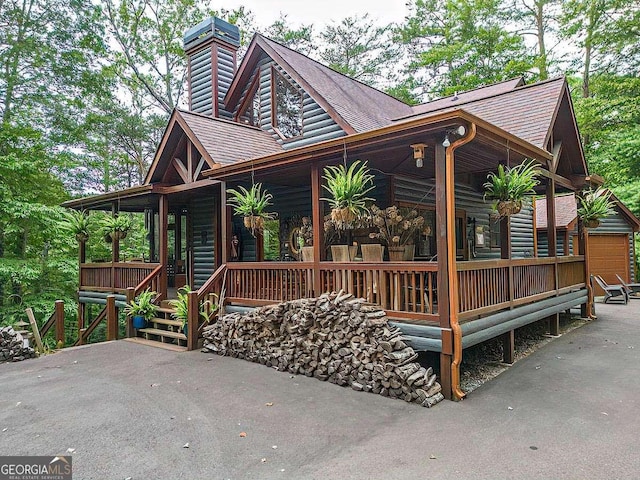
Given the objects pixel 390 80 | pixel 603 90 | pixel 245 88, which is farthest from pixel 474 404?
pixel 390 80

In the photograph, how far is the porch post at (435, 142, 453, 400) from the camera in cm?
486

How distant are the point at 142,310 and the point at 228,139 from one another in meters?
3.93

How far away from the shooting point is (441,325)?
16.2ft

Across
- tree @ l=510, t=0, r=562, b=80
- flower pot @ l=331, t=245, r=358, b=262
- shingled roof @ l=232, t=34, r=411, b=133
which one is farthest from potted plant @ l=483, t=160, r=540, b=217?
tree @ l=510, t=0, r=562, b=80

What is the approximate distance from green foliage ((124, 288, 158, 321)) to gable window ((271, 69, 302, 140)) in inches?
185

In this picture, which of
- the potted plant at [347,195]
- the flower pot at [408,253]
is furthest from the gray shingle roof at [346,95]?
the potted plant at [347,195]

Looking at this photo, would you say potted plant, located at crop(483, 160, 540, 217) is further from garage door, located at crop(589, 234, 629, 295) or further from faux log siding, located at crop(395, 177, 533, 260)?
garage door, located at crop(589, 234, 629, 295)

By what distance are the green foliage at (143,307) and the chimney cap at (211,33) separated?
8.07 metres

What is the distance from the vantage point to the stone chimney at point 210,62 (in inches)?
489

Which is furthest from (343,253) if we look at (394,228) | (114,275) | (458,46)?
(458,46)

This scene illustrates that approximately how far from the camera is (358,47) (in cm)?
2153

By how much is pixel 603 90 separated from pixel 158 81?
65.4 ft

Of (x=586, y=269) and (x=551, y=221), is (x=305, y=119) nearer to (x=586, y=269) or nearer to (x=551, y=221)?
(x=551, y=221)

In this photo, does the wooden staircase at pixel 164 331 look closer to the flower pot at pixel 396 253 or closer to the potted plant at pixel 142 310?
the potted plant at pixel 142 310
